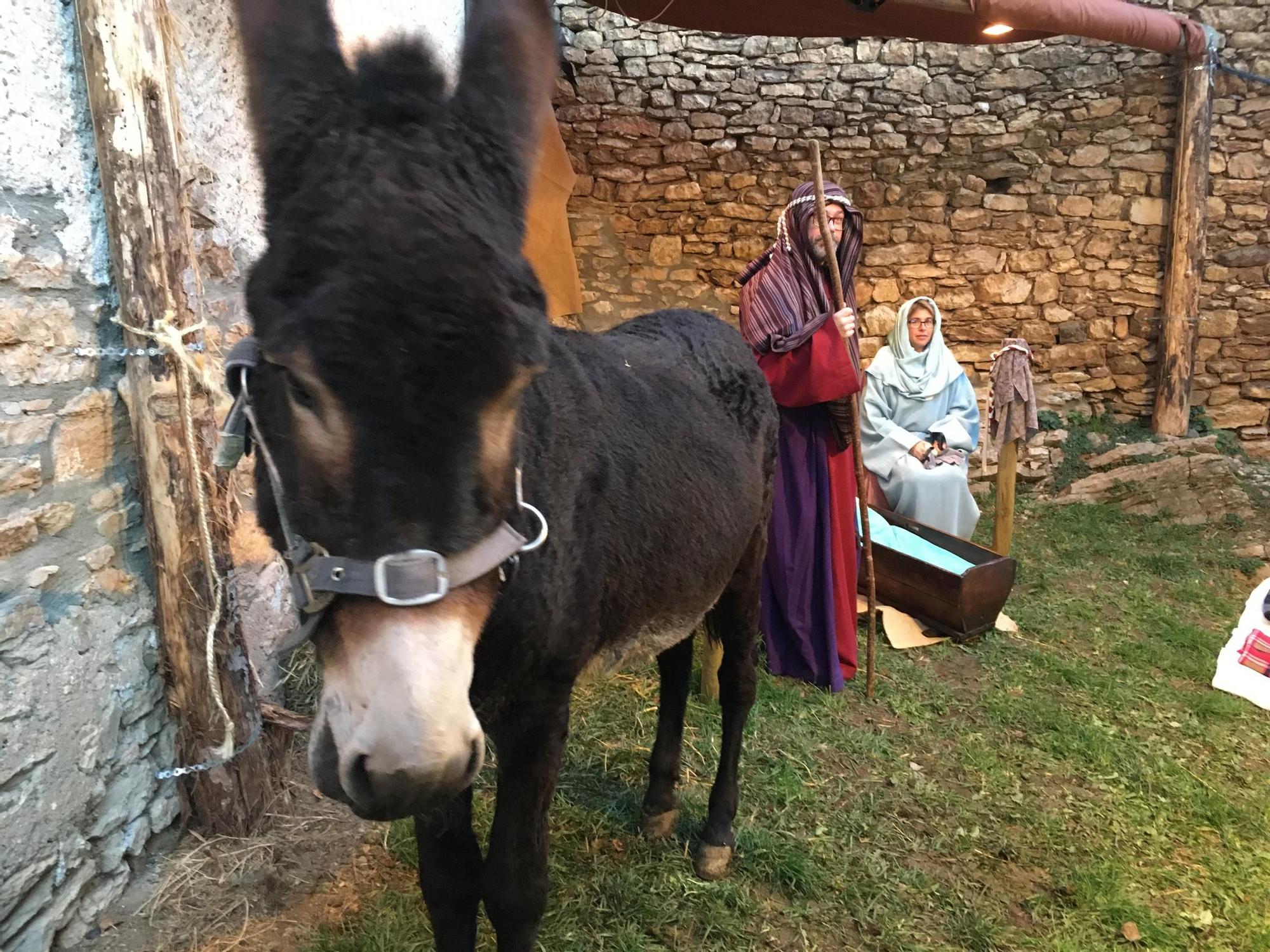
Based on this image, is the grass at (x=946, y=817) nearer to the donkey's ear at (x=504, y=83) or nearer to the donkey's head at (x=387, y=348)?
the donkey's head at (x=387, y=348)

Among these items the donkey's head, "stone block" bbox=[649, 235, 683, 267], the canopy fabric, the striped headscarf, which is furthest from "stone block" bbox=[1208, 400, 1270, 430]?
the donkey's head

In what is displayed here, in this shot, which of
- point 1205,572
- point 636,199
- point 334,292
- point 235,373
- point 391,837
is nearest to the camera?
point 334,292

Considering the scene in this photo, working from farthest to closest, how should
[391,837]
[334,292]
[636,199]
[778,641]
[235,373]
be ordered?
Result: 1. [636,199]
2. [778,641]
3. [391,837]
4. [235,373]
5. [334,292]

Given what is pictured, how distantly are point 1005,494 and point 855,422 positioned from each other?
2.22 metres

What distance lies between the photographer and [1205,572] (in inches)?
219

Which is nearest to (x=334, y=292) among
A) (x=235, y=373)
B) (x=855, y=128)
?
(x=235, y=373)

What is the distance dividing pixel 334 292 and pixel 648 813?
2350 mm

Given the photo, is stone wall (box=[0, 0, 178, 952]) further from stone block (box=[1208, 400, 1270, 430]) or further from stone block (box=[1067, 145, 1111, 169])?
stone block (box=[1208, 400, 1270, 430])

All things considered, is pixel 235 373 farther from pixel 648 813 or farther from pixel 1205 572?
pixel 1205 572

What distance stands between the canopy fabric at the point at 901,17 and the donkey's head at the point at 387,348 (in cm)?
370

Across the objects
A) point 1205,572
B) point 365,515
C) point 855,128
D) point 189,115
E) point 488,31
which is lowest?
point 1205,572

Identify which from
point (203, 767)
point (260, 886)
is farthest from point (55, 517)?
point (260, 886)

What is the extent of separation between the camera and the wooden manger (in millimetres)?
4199

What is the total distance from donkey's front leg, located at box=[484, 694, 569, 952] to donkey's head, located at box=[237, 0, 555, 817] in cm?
54
